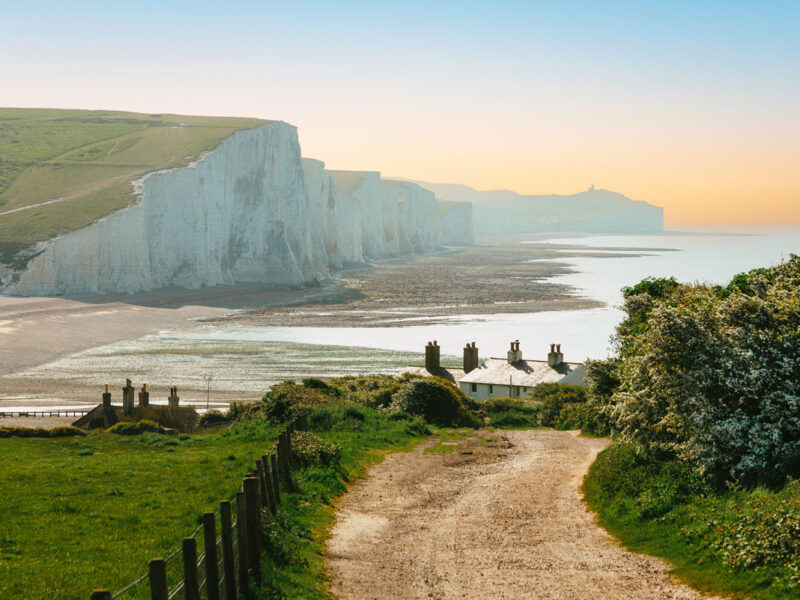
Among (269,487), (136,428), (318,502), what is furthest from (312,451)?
(136,428)

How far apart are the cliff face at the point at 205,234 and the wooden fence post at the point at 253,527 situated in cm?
9642

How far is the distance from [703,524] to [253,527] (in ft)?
25.4

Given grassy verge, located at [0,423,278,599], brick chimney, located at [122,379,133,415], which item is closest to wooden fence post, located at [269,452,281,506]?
grassy verge, located at [0,423,278,599]

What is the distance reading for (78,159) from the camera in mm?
148375

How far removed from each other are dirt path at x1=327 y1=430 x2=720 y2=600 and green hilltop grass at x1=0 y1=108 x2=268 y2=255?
93.3 metres

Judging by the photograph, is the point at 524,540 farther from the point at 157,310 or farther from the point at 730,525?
the point at 157,310

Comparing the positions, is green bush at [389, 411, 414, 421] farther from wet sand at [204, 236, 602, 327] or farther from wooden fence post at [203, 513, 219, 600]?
wet sand at [204, 236, 602, 327]

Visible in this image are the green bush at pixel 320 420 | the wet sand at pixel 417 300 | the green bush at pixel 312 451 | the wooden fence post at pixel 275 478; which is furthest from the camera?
the wet sand at pixel 417 300

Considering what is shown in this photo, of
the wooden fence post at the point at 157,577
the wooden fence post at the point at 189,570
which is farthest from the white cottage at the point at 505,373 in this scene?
the wooden fence post at the point at 157,577

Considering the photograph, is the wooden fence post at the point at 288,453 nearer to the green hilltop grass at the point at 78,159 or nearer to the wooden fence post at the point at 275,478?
the wooden fence post at the point at 275,478

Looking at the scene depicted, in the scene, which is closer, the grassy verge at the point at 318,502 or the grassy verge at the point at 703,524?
the grassy verge at the point at 703,524

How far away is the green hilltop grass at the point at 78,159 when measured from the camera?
366 feet

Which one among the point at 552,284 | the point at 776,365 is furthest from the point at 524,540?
the point at 552,284

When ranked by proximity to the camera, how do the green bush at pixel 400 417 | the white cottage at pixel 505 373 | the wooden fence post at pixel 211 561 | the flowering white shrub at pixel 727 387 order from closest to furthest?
the wooden fence post at pixel 211 561, the flowering white shrub at pixel 727 387, the green bush at pixel 400 417, the white cottage at pixel 505 373
